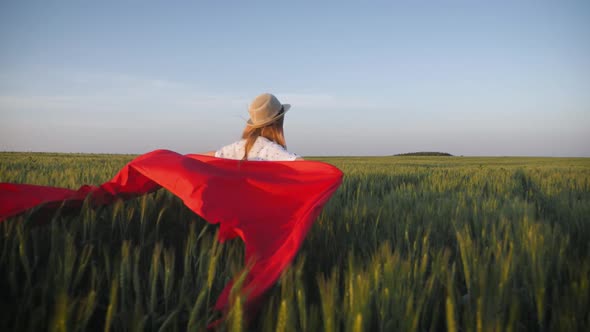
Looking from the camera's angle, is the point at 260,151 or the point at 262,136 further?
the point at 262,136

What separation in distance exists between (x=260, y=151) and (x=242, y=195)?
3.31ft

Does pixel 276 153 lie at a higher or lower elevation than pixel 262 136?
lower

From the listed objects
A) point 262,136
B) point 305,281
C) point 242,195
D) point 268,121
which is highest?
point 268,121

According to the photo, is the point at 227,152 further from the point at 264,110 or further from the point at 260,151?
the point at 264,110

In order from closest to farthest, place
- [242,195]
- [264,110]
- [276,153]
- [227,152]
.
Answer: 1. [242,195]
2. [276,153]
3. [264,110]
4. [227,152]

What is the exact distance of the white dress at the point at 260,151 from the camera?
9.14 feet

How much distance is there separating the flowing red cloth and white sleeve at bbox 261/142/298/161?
0.39 meters

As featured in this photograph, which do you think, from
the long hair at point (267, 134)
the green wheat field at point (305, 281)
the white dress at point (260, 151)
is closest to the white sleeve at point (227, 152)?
the white dress at point (260, 151)

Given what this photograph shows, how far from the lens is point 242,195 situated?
6.26 ft

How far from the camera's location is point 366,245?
1693 mm

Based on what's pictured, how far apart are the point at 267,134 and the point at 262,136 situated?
0.05 m

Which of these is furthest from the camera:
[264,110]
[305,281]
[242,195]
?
[264,110]

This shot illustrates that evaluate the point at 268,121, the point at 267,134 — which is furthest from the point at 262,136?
the point at 268,121

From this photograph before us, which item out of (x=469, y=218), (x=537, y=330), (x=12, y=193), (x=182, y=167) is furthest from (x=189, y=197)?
(x=469, y=218)
